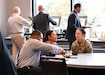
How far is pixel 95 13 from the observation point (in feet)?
23.6

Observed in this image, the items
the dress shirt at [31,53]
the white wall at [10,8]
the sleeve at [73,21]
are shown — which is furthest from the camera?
the white wall at [10,8]

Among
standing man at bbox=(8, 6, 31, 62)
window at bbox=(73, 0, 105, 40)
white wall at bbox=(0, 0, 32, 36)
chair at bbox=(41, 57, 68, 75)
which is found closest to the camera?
chair at bbox=(41, 57, 68, 75)

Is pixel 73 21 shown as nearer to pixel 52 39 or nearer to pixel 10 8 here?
pixel 52 39

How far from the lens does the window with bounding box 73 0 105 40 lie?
7.03 m

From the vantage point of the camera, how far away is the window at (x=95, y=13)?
23.1ft

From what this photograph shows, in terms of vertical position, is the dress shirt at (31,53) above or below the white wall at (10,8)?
below

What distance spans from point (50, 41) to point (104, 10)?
3.26m

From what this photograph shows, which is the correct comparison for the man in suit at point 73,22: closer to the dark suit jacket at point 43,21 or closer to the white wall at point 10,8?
the dark suit jacket at point 43,21

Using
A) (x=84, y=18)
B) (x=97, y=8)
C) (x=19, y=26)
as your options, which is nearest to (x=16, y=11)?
(x=19, y=26)

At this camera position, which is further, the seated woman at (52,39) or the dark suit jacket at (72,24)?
the dark suit jacket at (72,24)

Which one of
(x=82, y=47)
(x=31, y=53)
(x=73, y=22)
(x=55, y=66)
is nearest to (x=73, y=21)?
(x=73, y=22)

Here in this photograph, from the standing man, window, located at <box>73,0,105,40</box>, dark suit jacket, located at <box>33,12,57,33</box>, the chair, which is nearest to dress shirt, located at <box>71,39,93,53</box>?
the chair

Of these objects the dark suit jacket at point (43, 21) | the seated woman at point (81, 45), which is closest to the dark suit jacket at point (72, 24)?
the dark suit jacket at point (43, 21)

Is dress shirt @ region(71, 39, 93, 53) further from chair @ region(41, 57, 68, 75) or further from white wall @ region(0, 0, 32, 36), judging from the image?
white wall @ region(0, 0, 32, 36)
